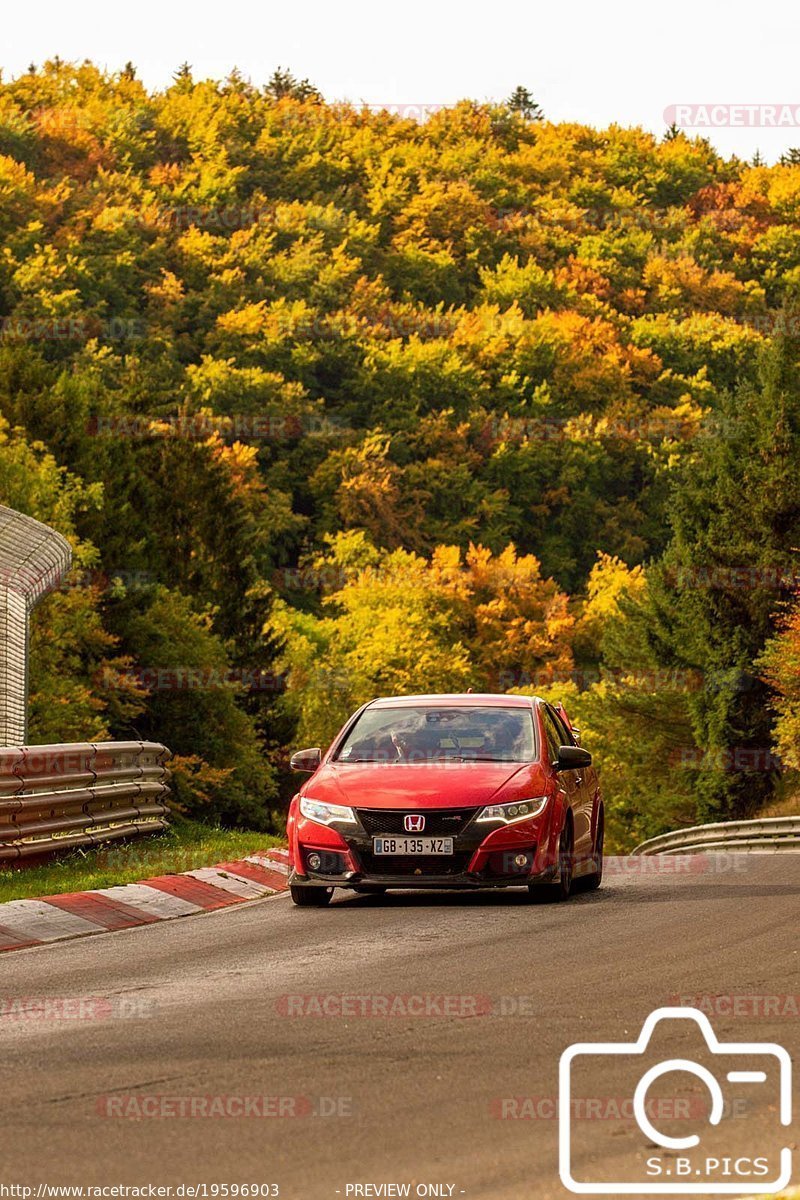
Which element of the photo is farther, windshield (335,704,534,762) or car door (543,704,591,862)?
car door (543,704,591,862)

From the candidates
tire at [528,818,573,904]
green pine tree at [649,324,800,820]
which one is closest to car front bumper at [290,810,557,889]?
tire at [528,818,573,904]

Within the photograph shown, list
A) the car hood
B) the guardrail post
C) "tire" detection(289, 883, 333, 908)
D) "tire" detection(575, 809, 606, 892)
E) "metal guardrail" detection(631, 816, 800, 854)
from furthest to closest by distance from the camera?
"metal guardrail" detection(631, 816, 800, 854) → the guardrail post → "tire" detection(575, 809, 606, 892) → "tire" detection(289, 883, 333, 908) → the car hood

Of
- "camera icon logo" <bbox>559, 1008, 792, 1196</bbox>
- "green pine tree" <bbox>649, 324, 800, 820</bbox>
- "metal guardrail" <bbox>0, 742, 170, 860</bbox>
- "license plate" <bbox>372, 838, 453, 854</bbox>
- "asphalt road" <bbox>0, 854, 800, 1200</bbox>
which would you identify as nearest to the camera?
"camera icon logo" <bbox>559, 1008, 792, 1196</bbox>

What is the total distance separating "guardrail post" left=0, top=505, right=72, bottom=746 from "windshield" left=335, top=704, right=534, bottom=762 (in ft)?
27.0

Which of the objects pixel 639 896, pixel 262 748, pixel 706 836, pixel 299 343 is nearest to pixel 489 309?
pixel 299 343

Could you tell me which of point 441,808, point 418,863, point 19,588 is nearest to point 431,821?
point 441,808

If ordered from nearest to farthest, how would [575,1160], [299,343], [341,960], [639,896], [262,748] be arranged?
[575,1160] → [341,960] → [639,896] → [262,748] → [299,343]

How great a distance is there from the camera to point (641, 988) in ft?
32.6

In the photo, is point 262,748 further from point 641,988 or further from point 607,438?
point 641,988

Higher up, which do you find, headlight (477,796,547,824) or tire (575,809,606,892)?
headlight (477,796,547,824)

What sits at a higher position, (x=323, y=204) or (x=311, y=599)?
(x=323, y=204)

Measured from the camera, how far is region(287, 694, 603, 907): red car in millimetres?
14820

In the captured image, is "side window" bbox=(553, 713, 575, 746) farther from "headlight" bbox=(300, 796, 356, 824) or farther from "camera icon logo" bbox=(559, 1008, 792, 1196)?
"camera icon logo" bbox=(559, 1008, 792, 1196)

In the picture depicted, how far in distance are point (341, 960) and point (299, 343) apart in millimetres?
99261
